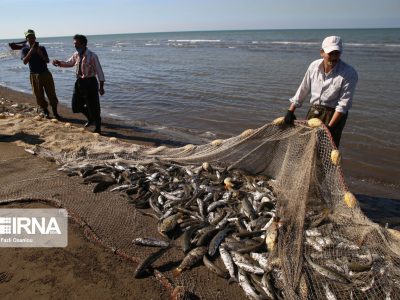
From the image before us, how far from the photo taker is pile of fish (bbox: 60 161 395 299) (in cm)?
403

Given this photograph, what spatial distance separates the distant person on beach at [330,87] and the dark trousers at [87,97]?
240 inches

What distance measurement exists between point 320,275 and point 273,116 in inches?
334

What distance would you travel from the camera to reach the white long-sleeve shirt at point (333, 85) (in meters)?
5.05

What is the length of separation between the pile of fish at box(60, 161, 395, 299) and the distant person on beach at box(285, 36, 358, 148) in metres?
1.52

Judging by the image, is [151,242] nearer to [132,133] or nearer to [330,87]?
[330,87]

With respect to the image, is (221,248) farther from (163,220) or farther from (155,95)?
(155,95)

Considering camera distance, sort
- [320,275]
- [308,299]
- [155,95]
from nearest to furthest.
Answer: [308,299]
[320,275]
[155,95]

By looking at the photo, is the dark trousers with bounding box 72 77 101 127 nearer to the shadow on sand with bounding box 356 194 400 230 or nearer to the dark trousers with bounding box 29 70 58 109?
the dark trousers with bounding box 29 70 58 109

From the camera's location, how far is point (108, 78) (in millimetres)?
20734

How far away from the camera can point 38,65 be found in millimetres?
10391

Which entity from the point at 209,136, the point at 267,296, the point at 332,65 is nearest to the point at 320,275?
the point at 267,296

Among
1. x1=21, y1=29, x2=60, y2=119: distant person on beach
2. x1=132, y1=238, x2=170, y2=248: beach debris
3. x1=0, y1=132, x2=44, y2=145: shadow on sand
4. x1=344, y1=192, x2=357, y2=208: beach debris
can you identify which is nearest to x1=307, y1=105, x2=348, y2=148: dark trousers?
x1=344, y1=192, x2=357, y2=208: beach debris

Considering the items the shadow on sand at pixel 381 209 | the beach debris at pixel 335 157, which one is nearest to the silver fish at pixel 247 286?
the beach debris at pixel 335 157

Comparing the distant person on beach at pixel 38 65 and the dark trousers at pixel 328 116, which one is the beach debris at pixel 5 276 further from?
the distant person on beach at pixel 38 65
